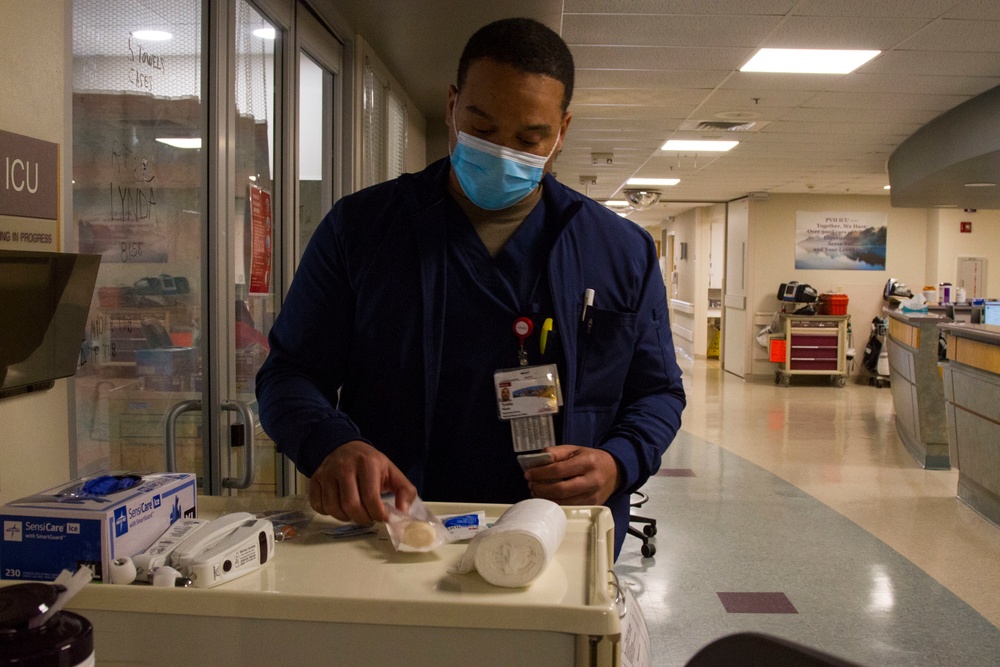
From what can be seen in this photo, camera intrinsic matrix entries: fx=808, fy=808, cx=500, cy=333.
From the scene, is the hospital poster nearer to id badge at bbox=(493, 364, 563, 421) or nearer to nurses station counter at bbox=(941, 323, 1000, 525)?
id badge at bbox=(493, 364, 563, 421)

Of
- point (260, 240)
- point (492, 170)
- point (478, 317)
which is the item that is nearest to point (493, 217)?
point (492, 170)

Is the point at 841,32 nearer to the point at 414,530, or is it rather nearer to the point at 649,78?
the point at 649,78

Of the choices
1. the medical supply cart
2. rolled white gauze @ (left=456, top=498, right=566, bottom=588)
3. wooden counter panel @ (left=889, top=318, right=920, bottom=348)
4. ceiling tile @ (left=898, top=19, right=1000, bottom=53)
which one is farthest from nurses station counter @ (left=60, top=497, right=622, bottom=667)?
the medical supply cart

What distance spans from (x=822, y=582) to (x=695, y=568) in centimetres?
64

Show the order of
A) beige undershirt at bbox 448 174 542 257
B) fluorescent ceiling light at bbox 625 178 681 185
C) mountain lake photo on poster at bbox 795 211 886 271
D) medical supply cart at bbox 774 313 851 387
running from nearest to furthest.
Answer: beige undershirt at bbox 448 174 542 257, fluorescent ceiling light at bbox 625 178 681 185, medical supply cart at bbox 774 313 851 387, mountain lake photo on poster at bbox 795 211 886 271

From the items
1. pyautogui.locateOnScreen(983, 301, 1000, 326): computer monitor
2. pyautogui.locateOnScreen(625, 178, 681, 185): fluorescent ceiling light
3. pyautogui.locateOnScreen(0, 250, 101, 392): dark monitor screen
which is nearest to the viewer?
pyautogui.locateOnScreen(0, 250, 101, 392): dark monitor screen

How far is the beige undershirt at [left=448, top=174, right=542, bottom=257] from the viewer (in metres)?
1.42

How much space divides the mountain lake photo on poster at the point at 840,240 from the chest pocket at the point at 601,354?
12640 mm

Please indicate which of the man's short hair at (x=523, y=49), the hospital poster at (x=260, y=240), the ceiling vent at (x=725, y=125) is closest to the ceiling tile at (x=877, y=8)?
the ceiling vent at (x=725, y=125)

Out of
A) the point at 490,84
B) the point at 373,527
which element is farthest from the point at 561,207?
the point at 373,527

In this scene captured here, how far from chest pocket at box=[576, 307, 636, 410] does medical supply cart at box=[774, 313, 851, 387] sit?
38.2 feet

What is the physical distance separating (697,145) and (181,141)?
712 cm

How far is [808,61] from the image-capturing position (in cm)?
532

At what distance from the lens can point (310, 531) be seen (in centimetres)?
101
